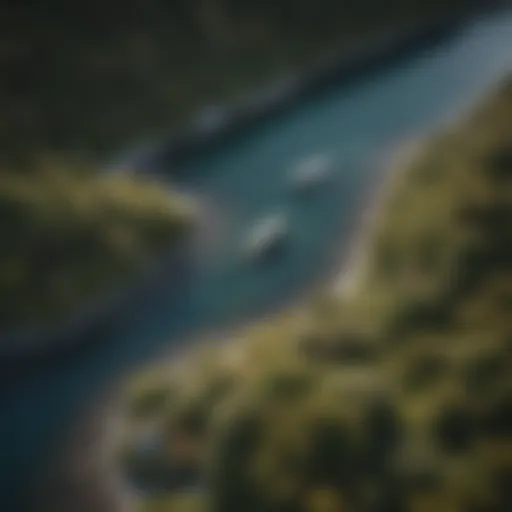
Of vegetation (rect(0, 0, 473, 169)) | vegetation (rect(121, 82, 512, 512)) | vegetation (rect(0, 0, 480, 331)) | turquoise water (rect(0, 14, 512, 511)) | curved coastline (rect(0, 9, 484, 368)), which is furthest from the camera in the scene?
vegetation (rect(0, 0, 473, 169))

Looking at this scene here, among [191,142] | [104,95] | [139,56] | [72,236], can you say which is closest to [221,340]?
[72,236]

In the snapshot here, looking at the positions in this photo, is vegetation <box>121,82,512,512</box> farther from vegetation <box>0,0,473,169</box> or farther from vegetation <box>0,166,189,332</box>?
vegetation <box>0,0,473,169</box>

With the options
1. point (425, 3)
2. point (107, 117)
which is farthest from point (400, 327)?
point (425, 3)

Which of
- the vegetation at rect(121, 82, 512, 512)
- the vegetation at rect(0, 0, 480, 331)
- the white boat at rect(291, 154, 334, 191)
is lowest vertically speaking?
the vegetation at rect(121, 82, 512, 512)

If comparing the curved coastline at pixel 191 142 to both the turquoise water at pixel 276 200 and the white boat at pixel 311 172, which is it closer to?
the turquoise water at pixel 276 200

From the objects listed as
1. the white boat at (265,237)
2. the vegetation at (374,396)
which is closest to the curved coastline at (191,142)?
the white boat at (265,237)

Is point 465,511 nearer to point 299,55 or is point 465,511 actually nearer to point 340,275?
point 340,275

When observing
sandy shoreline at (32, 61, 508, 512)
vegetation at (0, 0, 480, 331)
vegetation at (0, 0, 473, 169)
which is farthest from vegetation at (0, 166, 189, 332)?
sandy shoreline at (32, 61, 508, 512)
